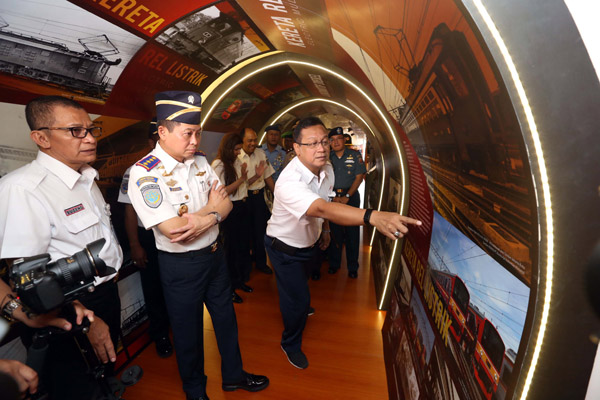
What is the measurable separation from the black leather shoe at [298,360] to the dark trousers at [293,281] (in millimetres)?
224

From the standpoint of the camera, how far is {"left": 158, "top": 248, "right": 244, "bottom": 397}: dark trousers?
2.04 m

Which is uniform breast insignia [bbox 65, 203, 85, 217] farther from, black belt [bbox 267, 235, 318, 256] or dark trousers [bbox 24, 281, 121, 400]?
black belt [bbox 267, 235, 318, 256]

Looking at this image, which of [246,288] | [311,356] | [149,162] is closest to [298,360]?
[311,356]

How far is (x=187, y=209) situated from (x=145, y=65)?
1.73 meters

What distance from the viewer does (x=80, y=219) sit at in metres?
1.75

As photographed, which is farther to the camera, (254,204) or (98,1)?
(254,204)

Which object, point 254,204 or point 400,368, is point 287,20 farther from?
point 400,368

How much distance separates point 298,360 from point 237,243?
1.79 m

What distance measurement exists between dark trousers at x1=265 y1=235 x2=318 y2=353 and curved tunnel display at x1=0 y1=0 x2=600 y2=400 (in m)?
0.92

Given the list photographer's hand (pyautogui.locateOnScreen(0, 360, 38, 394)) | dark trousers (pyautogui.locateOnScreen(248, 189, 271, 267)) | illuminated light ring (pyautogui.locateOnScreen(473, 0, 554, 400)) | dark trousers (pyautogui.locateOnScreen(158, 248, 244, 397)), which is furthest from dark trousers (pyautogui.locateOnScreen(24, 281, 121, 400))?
dark trousers (pyautogui.locateOnScreen(248, 189, 271, 267))

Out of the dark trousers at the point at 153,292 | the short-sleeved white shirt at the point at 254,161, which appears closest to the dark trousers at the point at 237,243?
the short-sleeved white shirt at the point at 254,161

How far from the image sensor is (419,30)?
45.4 inches

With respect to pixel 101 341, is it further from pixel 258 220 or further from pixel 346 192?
pixel 346 192

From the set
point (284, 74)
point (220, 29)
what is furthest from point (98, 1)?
point (284, 74)
